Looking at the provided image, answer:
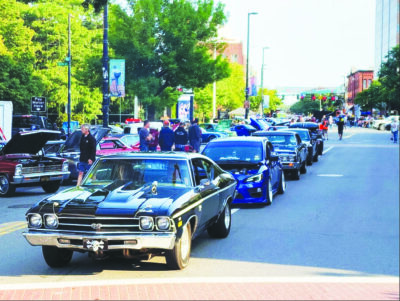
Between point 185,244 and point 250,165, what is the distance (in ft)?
20.5

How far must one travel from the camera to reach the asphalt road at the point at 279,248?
7.55m

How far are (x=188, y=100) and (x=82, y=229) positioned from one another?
43.7 m

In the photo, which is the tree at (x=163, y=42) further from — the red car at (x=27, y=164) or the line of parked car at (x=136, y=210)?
the line of parked car at (x=136, y=210)

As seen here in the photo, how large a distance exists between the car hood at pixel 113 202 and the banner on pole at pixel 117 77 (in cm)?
1649

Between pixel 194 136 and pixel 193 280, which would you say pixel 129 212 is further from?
pixel 194 136

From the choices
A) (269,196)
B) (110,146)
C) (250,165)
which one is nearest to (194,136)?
(110,146)

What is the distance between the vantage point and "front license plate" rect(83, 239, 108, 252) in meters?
7.23

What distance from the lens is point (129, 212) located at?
288 inches

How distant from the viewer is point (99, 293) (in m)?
6.84

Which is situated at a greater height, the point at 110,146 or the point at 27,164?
the point at 110,146

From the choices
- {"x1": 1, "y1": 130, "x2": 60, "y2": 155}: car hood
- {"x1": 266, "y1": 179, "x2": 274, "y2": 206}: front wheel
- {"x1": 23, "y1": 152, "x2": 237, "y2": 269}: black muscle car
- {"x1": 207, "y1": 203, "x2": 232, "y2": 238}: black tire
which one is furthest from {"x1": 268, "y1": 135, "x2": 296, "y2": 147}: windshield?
{"x1": 23, "y1": 152, "x2": 237, "y2": 269}: black muscle car

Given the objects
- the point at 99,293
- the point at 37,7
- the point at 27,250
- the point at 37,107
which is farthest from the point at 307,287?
the point at 37,7

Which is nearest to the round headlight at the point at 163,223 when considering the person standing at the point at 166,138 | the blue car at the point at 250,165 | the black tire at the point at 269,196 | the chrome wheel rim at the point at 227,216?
the chrome wheel rim at the point at 227,216

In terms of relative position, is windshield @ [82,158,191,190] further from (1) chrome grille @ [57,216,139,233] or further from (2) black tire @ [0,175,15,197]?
(2) black tire @ [0,175,15,197]
